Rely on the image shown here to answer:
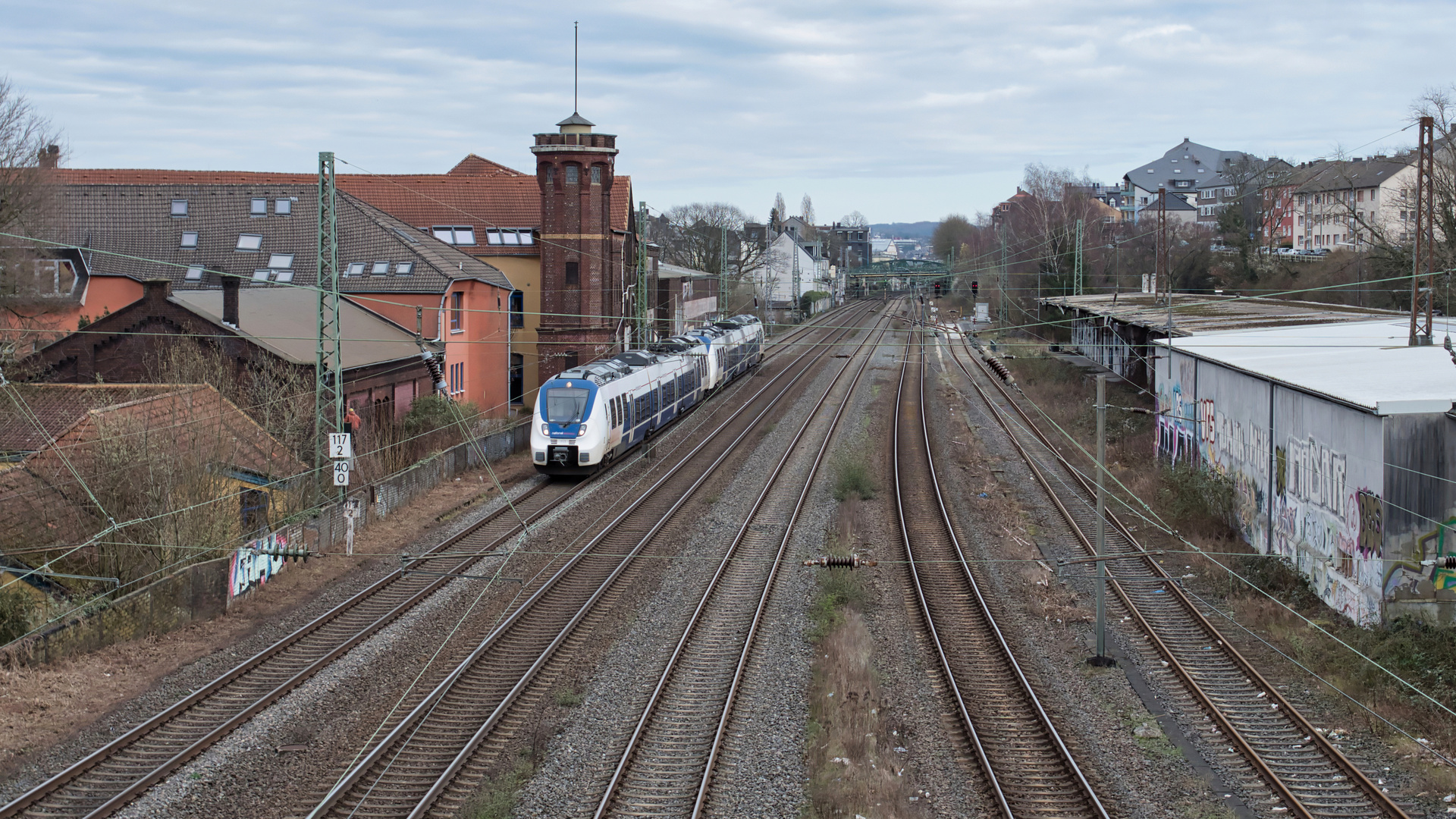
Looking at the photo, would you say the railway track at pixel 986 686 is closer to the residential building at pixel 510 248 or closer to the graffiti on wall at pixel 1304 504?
the graffiti on wall at pixel 1304 504

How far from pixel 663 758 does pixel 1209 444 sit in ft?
54.1

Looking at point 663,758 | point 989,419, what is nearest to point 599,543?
point 663,758

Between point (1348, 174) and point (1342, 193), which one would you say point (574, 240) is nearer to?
point (1342, 193)

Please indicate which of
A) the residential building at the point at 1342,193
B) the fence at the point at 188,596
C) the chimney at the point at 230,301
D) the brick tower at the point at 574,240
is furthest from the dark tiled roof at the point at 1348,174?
the fence at the point at 188,596

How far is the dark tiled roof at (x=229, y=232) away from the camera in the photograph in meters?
38.1

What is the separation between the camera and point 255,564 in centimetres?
1802

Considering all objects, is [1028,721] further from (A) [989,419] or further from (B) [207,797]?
(A) [989,419]

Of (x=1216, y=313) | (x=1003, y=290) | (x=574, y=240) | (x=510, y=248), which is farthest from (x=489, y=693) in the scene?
(x=1003, y=290)

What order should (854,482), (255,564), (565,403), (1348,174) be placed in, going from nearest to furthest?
(255,564) → (854,482) → (565,403) → (1348,174)

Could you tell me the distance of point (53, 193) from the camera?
35469mm

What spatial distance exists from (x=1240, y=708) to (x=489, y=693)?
9.00 meters

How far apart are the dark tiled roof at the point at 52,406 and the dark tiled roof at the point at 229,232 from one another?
49.7ft

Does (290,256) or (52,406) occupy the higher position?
(290,256)

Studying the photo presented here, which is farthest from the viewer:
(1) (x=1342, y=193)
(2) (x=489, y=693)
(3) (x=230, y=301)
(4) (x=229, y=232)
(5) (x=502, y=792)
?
(1) (x=1342, y=193)
